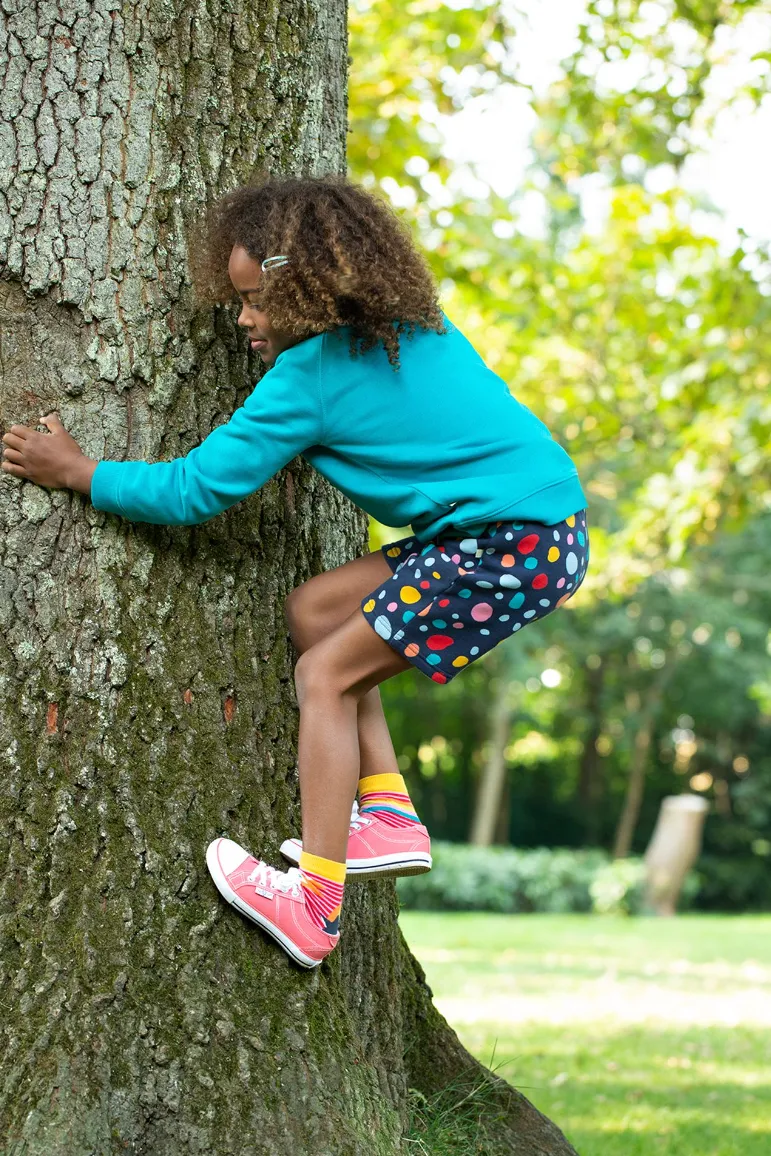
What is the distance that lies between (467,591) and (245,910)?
84 centimetres

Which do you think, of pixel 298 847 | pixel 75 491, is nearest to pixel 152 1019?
Result: pixel 298 847

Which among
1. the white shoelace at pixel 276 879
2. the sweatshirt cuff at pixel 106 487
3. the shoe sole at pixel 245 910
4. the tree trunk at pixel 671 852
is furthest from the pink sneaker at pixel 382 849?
the tree trunk at pixel 671 852

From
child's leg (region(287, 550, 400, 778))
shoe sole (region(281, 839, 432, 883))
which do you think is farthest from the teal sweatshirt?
shoe sole (region(281, 839, 432, 883))

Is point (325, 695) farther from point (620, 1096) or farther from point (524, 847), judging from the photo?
point (524, 847)

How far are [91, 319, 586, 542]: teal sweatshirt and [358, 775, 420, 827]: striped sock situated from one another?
65cm

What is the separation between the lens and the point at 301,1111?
2.52 metres

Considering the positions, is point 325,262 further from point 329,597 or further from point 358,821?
point 358,821

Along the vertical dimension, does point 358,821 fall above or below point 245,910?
above

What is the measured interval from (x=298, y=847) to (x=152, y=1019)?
491 millimetres

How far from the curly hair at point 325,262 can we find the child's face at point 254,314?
0.02m

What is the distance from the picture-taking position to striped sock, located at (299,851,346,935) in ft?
8.77

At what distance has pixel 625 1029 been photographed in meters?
6.23

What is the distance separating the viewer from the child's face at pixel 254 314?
8.82 ft

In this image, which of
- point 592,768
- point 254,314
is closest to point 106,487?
point 254,314
